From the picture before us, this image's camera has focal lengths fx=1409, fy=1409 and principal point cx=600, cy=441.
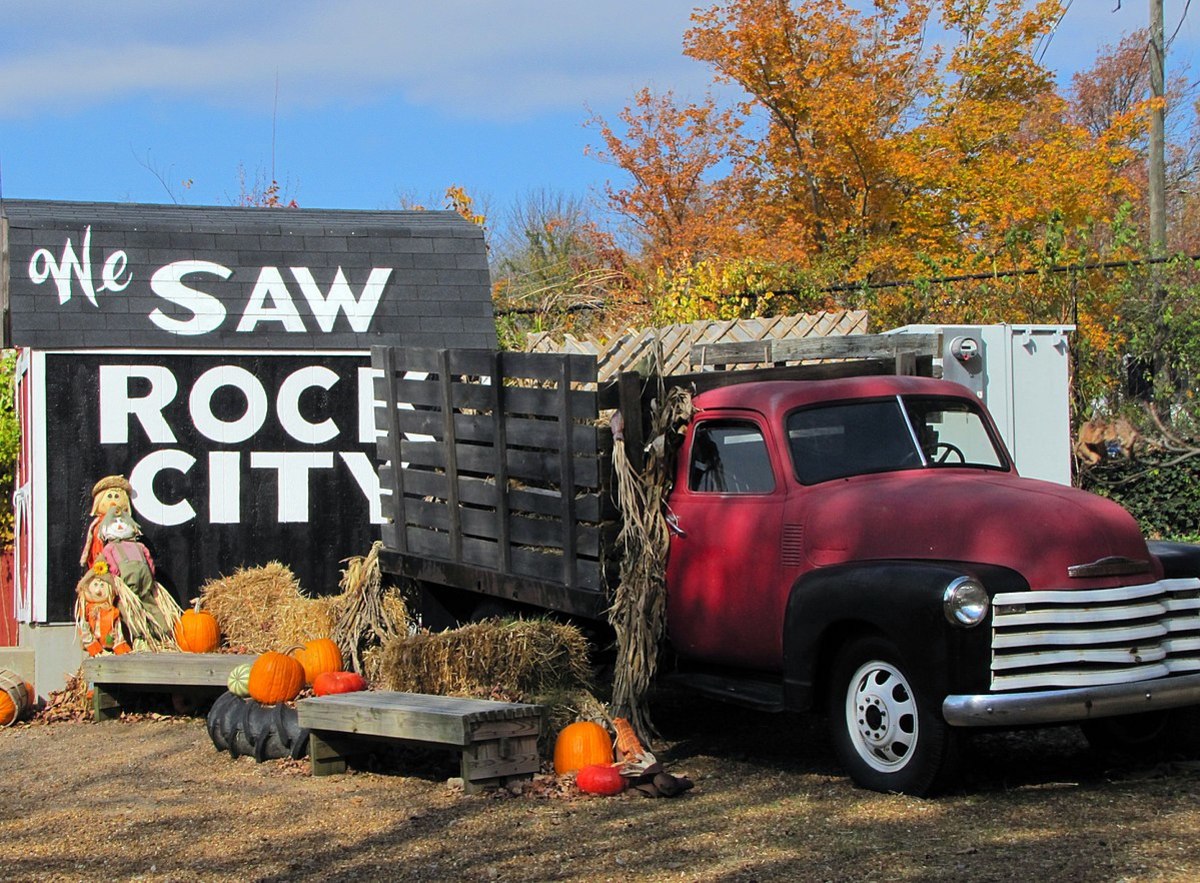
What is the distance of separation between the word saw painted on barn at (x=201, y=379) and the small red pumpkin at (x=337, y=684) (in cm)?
363

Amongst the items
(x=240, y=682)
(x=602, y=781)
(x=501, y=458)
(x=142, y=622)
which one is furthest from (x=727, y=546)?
(x=142, y=622)

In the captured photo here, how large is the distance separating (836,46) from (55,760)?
63.9 feet

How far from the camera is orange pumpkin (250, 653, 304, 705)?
8.57 meters

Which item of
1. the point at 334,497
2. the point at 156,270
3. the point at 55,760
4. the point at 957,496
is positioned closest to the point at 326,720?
the point at 55,760

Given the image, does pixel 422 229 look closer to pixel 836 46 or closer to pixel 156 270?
pixel 156 270

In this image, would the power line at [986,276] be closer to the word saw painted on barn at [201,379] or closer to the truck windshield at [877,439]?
the word saw painted on barn at [201,379]

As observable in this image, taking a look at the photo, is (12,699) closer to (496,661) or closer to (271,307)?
(271,307)

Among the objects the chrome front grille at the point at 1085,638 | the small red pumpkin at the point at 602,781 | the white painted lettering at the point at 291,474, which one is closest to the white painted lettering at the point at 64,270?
the white painted lettering at the point at 291,474

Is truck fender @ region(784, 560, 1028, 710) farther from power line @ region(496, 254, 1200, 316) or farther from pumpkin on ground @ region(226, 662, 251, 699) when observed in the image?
power line @ region(496, 254, 1200, 316)

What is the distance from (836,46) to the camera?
80.3 feet

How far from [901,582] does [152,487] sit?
7.41 meters

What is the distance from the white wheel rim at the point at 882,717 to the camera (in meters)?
6.19

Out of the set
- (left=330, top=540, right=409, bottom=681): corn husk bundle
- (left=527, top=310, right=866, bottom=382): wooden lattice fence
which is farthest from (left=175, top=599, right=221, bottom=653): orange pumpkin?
(left=527, top=310, right=866, bottom=382): wooden lattice fence

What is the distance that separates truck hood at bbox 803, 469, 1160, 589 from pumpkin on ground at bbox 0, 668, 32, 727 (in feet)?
21.9
